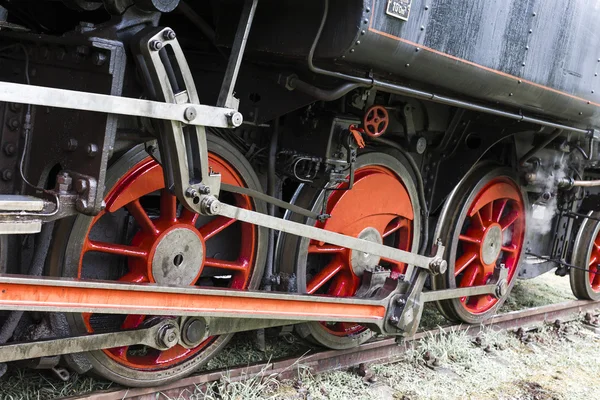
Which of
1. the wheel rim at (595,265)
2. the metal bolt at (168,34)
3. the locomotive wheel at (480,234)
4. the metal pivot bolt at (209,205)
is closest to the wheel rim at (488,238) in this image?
the locomotive wheel at (480,234)

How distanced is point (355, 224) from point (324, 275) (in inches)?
12.9

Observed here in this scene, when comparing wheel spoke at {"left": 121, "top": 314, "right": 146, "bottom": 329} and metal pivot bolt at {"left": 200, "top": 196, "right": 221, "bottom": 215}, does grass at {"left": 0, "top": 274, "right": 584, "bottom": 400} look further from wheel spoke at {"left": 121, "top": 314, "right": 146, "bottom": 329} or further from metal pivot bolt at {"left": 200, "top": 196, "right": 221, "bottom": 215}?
metal pivot bolt at {"left": 200, "top": 196, "right": 221, "bottom": 215}

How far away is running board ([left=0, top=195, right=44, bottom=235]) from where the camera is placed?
6.21 feet

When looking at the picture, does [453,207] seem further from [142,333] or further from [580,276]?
[142,333]

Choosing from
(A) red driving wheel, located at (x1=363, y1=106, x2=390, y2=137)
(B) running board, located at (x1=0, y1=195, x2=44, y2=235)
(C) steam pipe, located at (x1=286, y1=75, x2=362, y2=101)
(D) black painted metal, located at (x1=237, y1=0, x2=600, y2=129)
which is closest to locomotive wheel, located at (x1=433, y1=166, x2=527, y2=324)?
(D) black painted metal, located at (x1=237, y1=0, x2=600, y2=129)

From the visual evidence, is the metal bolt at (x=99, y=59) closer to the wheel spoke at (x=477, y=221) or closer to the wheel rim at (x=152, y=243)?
the wheel rim at (x=152, y=243)

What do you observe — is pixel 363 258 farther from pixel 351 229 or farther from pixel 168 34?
pixel 168 34

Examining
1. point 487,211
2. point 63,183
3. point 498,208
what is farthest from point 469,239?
point 63,183

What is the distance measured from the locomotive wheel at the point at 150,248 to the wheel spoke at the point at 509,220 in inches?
90.6

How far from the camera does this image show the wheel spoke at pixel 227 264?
3.04 meters

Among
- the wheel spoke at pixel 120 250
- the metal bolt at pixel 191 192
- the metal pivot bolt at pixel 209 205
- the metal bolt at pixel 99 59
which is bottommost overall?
the wheel spoke at pixel 120 250

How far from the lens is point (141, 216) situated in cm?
276

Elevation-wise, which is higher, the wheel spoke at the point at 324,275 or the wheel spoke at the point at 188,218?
the wheel spoke at the point at 188,218

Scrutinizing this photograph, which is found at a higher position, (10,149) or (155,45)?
(155,45)
